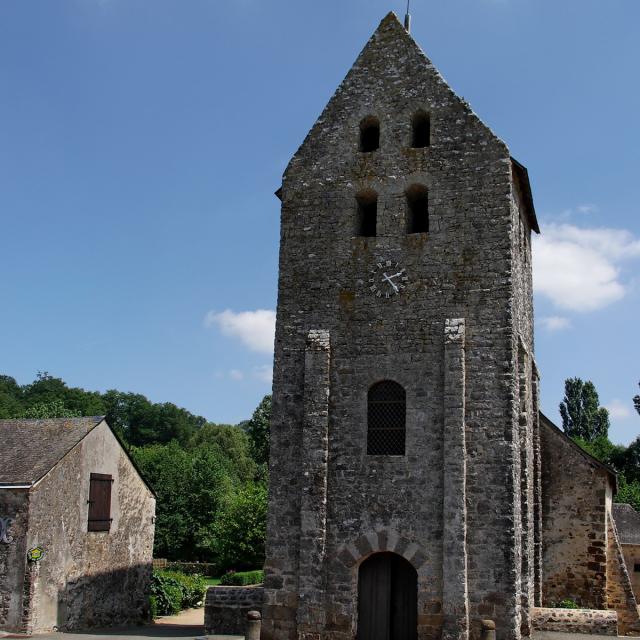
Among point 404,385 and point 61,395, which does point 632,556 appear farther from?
point 61,395

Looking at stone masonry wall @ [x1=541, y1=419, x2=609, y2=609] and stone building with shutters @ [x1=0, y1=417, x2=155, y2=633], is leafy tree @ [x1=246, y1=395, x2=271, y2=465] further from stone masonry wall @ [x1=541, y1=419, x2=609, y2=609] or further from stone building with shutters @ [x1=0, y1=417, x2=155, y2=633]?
stone masonry wall @ [x1=541, y1=419, x2=609, y2=609]

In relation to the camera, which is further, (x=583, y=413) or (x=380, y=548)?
(x=583, y=413)

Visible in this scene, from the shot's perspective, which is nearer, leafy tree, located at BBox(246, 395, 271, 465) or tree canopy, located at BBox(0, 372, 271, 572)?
tree canopy, located at BBox(0, 372, 271, 572)

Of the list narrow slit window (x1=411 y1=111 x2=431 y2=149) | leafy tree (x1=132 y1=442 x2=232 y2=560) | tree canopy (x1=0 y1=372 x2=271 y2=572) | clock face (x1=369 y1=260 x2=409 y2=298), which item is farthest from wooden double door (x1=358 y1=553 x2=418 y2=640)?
leafy tree (x1=132 y1=442 x2=232 y2=560)

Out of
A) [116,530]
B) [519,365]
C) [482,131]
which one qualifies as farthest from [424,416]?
[116,530]

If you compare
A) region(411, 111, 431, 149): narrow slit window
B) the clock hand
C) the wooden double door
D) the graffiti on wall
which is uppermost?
region(411, 111, 431, 149): narrow slit window

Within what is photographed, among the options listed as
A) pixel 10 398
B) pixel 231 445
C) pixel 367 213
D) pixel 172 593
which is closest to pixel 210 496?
pixel 172 593

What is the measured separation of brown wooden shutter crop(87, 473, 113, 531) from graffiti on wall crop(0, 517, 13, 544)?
9.50ft

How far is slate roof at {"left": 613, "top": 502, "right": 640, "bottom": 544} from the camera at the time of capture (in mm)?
37938

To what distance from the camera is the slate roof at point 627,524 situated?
3794cm

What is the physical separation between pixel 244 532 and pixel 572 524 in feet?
71.9

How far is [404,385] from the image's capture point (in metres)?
17.3

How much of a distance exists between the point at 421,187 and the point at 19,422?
1473cm

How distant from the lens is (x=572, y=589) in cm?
2030
